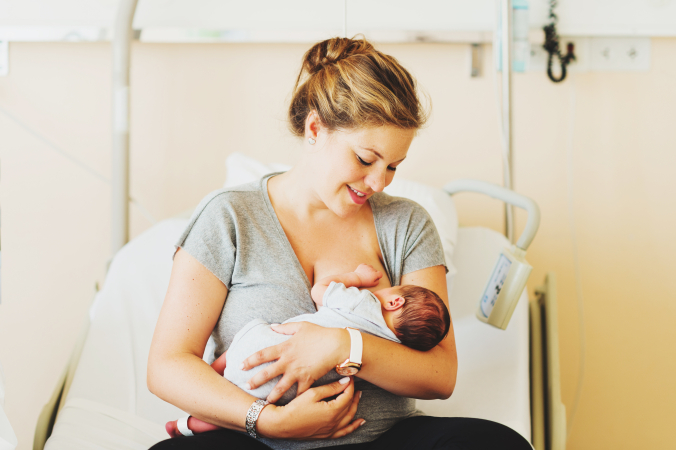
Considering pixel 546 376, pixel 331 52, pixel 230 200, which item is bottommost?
pixel 546 376

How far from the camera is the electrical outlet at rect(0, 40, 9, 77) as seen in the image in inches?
78.4

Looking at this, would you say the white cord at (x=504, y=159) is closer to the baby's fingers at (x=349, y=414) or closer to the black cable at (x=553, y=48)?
the black cable at (x=553, y=48)

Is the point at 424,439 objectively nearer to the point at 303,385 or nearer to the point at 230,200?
the point at 303,385

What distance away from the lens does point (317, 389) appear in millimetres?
1022

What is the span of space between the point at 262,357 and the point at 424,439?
0.33m

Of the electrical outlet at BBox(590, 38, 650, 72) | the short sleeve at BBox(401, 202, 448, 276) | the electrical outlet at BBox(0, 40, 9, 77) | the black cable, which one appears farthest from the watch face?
the electrical outlet at BBox(0, 40, 9, 77)

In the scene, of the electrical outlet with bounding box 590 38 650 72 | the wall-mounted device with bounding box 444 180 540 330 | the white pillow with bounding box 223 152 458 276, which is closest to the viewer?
the wall-mounted device with bounding box 444 180 540 330

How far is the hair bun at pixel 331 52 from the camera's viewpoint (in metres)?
1.21

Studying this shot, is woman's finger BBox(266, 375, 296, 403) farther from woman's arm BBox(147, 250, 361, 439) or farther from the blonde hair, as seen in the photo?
the blonde hair

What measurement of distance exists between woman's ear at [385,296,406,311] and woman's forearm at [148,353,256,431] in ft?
0.99

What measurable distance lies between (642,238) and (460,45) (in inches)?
37.8

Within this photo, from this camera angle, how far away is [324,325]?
1090 mm

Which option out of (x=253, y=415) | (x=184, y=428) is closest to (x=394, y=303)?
(x=253, y=415)

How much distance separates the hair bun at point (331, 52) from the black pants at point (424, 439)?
2.47 feet
